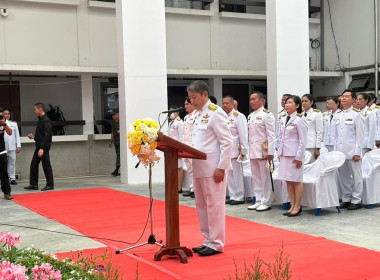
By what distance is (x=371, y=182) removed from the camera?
25.5ft

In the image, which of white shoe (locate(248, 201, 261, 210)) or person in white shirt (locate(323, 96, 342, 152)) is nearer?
white shoe (locate(248, 201, 261, 210))

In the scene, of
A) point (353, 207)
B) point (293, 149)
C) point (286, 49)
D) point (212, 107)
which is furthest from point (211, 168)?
point (286, 49)

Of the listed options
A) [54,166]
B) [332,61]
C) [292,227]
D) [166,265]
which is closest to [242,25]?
[332,61]

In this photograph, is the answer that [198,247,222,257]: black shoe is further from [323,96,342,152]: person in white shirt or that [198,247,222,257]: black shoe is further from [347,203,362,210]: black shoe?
[323,96,342,152]: person in white shirt

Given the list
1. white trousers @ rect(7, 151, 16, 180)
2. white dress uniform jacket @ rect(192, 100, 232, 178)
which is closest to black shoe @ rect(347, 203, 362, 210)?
white dress uniform jacket @ rect(192, 100, 232, 178)

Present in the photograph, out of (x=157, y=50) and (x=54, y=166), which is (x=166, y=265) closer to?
(x=157, y=50)

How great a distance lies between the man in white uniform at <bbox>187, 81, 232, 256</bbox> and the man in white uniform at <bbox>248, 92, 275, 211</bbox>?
263cm

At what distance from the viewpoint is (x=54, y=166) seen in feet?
44.1

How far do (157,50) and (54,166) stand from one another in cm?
410

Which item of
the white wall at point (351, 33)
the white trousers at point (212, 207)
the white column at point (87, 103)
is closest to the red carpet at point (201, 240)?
the white trousers at point (212, 207)

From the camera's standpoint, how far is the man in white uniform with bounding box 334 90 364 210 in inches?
299

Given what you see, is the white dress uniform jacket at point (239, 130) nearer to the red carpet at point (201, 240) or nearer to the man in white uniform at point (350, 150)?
the red carpet at point (201, 240)

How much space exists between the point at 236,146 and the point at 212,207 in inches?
139

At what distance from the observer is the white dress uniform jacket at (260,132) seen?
7.61 m
